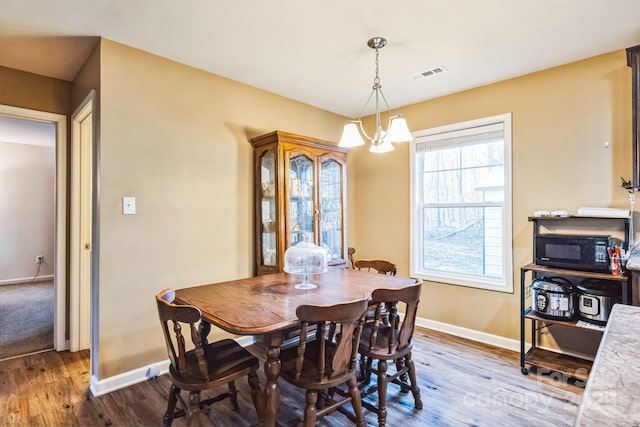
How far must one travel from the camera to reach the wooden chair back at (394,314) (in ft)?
6.02

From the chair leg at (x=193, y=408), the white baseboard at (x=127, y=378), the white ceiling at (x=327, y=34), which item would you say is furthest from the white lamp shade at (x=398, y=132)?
the white baseboard at (x=127, y=378)

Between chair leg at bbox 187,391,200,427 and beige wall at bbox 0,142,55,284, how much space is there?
634 cm

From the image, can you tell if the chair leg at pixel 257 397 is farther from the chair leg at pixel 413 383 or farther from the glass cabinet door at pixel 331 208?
the glass cabinet door at pixel 331 208

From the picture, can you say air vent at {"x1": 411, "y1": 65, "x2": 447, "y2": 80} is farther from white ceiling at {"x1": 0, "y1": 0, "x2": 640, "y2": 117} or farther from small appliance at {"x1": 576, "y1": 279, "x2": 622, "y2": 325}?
small appliance at {"x1": 576, "y1": 279, "x2": 622, "y2": 325}

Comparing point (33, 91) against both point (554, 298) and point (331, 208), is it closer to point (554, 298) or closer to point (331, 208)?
Answer: point (331, 208)

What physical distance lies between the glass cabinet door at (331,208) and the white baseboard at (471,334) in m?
1.21

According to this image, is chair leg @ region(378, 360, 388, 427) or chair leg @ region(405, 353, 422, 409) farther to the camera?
chair leg @ region(405, 353, 422, 409)

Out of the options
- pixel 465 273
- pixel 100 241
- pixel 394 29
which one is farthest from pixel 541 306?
pixel 100 241

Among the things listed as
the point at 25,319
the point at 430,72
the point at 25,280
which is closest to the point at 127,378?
the point at 25,319

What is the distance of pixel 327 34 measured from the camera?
2.37m

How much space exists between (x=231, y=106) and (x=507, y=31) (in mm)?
2284

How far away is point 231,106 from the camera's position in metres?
3.14

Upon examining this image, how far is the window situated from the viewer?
126 inches

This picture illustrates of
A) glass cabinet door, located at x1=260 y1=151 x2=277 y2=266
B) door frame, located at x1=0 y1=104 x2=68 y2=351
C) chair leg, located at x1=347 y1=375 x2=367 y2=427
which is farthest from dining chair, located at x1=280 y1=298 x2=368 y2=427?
door frame, located at x1=0 y1=104 x2=68 y2=351
